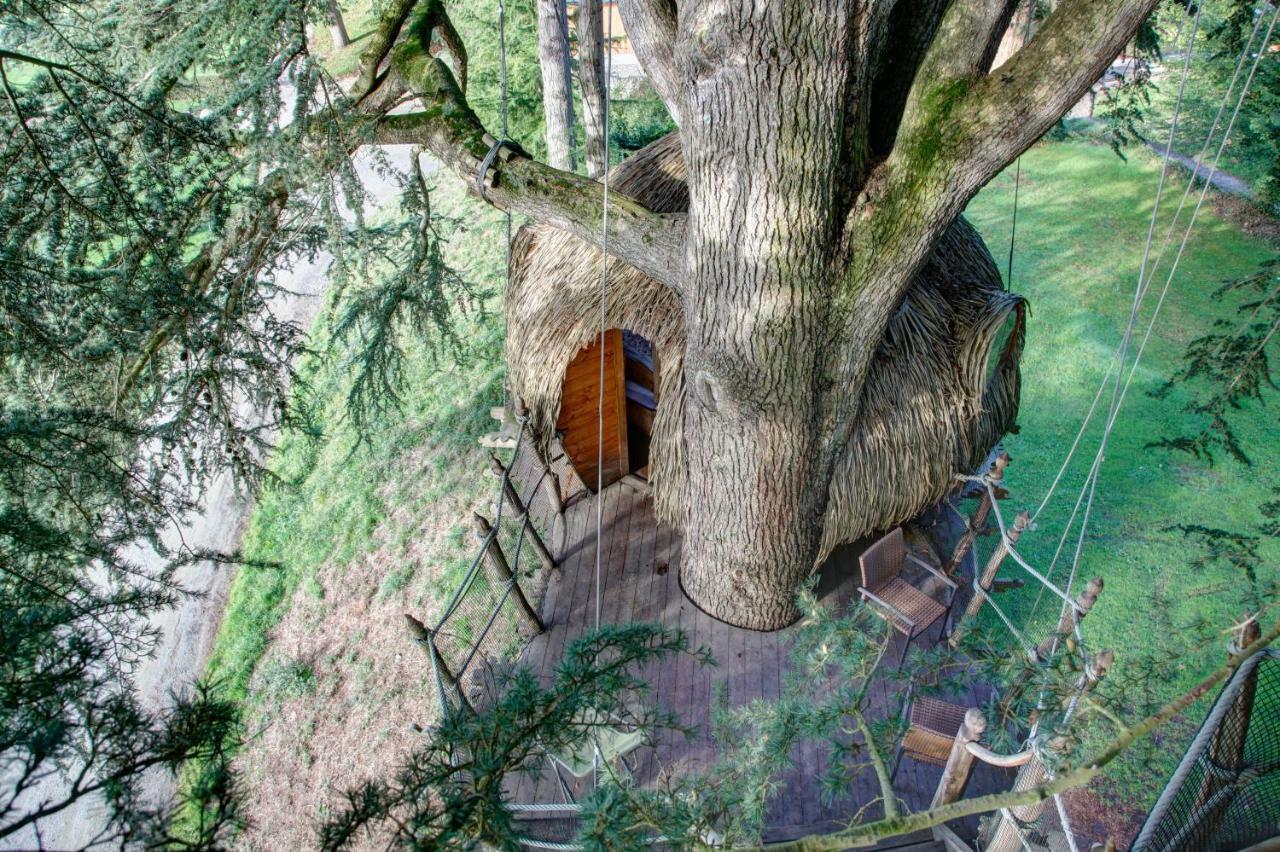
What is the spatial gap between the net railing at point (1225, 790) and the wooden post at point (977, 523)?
2.54 m

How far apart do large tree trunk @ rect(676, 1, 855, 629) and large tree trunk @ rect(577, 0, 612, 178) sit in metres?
5.44

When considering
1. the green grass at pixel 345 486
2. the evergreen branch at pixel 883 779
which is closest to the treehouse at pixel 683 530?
the evergreen branch at pixel 883 779

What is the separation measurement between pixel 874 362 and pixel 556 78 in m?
6.48

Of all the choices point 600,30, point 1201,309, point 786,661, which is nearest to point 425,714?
point 786,661

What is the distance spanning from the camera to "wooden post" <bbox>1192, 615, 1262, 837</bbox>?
2.55 metres

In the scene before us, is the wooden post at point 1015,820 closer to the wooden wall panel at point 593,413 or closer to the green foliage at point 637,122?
the wooden wall panel at point 593,413

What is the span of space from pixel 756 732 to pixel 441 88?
388 centimetres

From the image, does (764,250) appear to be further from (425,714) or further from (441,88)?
(425,714)

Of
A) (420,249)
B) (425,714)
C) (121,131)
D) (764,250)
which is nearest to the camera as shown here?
(764,250)

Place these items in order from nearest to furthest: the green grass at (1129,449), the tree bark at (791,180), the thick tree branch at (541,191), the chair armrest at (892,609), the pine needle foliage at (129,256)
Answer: the tree bark at (791,180), the pine needle foliage at (129,256), the thick tree branch at (541,191), the chair armrest at (892,609), the green grass at (1129,449)

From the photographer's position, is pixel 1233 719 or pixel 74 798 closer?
pixel 74 798

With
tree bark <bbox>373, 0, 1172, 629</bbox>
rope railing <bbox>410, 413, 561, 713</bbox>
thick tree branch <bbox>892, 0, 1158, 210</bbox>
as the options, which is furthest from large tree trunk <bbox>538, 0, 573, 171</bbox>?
thick tree branch <bbox>892, 0, 1158, 210</bbox>

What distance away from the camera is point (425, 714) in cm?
671

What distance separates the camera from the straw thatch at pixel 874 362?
5152 mm
